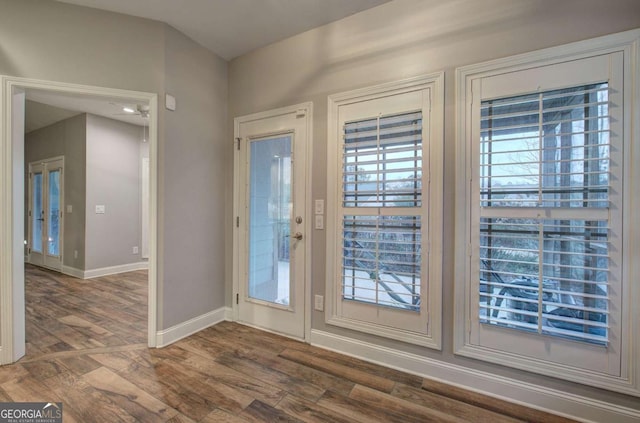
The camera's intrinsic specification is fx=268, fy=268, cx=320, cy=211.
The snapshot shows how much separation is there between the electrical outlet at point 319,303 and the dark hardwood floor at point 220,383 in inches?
13.7

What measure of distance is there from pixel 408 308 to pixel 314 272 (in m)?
0.84

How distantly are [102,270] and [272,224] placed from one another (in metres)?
4.08

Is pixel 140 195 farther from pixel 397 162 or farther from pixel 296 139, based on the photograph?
pixel 397 162

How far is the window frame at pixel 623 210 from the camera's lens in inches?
57.4

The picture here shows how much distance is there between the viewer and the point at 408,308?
80.0 inches

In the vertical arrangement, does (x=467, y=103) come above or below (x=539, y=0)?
below

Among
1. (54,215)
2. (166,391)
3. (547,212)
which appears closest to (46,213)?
(54,215)

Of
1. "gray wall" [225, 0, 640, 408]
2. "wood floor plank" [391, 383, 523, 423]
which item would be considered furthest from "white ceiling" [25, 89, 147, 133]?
"wood floor plank" [391, 383, 523, 423]

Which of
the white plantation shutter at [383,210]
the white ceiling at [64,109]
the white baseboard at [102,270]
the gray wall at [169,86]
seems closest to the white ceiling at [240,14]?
the gray wall at [169,86]

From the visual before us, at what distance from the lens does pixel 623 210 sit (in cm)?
147

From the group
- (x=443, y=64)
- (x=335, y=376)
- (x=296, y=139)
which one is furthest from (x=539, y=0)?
(x=335, y=376)

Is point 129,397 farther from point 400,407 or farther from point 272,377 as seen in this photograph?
point 400,407

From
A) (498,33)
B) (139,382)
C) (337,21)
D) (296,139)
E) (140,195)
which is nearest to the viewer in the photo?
(498,33)

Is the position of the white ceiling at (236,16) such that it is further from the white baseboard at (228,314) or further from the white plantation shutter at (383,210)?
the white baseboard at (228,314)
